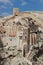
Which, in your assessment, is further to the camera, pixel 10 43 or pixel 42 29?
pixel 42 29

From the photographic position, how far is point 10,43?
1473 inches

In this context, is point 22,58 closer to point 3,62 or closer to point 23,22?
point 3,62

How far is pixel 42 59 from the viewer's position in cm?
3447

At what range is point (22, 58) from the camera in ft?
113

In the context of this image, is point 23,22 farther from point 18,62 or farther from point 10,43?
point 18,62

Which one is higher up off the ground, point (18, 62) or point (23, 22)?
point (23, 22)

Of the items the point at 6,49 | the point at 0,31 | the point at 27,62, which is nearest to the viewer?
the point at 27,62

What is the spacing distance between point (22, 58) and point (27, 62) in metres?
0.95

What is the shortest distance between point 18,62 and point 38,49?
3.05 m

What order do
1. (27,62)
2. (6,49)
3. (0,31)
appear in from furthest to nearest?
(0,31) → (6,49) → (27,62)

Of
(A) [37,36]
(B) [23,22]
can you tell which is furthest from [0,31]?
(A) [37,36]

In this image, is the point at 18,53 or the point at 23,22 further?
the point at 23,22

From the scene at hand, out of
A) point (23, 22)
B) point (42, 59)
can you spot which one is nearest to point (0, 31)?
point (23, 22)

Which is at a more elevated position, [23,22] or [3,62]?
[23,22]
